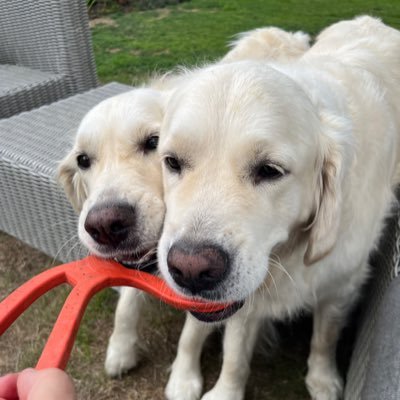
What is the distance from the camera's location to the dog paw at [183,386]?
232 cm

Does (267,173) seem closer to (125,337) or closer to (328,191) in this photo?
(328,191)

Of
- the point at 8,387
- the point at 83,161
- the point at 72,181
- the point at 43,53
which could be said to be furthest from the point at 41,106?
the point at 8,387

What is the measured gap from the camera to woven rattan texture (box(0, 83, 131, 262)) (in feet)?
8.30

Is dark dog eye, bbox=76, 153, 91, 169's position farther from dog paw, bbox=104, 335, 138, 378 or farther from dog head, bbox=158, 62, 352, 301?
dog paw, bbox=104, 335, 138, 378

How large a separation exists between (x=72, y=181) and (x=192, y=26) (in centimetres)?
580

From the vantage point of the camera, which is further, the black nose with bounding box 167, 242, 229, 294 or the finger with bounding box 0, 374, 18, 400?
the black nose with bounding box 167, 242, 229, 294

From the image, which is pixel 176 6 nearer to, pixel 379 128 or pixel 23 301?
pixel 379 128

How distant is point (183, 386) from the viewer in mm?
2326

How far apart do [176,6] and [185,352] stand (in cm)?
753

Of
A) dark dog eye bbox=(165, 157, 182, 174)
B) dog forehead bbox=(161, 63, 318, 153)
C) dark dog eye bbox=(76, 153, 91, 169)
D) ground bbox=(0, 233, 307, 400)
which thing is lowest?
ground bbox=(0, 233, 307, 400)

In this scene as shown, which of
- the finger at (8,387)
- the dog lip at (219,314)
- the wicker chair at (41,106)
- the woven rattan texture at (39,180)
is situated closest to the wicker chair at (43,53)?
the wicker chair at (41,106)

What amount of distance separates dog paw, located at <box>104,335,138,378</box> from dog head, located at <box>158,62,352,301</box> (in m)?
1.08

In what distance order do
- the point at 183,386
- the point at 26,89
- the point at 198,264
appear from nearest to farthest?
the point at 198,264 < the point at 183,386 < the point at 26,89

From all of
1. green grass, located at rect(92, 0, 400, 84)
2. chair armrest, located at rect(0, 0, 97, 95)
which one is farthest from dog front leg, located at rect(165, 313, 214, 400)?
green grass, located at rect(92, 0, 400, 84)
